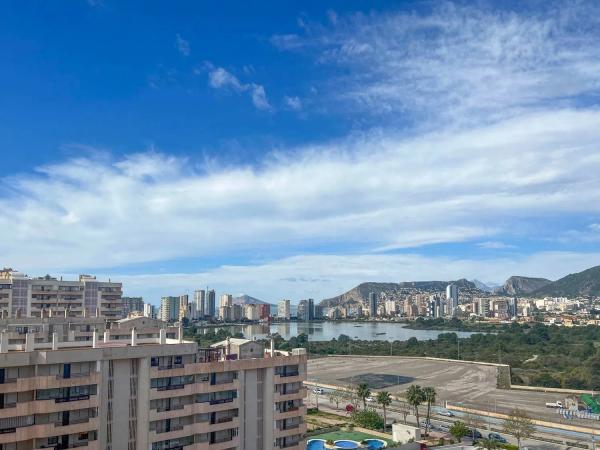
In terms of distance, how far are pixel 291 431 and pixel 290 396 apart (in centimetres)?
179

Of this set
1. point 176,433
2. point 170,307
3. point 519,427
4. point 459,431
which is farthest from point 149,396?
point 170,307

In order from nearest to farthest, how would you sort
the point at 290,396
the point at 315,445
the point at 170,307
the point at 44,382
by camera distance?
1. the point at 44,382
2. the point at 290,396
3. the point at 315,445
4. the point at 170,307

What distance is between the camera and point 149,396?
24516mm

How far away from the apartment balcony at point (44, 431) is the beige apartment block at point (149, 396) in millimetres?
35

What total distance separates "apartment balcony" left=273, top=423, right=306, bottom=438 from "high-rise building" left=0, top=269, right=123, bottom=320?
29705 millimetres

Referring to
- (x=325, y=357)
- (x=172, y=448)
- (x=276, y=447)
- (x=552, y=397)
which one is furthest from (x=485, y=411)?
(x=325, y=357)

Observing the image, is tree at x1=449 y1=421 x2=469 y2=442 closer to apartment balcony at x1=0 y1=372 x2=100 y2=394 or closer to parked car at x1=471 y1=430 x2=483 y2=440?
parked car at x1=471 y1=430 x2=483 y2=440

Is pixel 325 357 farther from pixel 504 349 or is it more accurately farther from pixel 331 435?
pixel 331 435

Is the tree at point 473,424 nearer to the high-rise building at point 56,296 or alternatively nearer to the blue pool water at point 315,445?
the blue pool water at point 315,445

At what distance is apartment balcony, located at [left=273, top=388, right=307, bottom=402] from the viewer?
93.5 ft

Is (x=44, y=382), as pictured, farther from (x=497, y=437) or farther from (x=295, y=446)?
(x=497, y=437)

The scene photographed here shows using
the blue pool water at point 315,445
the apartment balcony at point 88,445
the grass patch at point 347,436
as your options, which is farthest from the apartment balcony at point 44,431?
the grass patch at point 347,436

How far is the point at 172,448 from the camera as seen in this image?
987 inches

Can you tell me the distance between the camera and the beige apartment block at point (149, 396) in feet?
71.6
